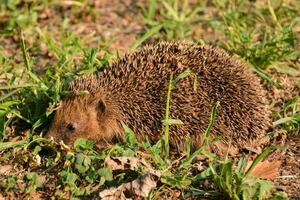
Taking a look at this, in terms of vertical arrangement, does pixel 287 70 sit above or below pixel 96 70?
above

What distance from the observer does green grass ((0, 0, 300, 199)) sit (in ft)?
15.9

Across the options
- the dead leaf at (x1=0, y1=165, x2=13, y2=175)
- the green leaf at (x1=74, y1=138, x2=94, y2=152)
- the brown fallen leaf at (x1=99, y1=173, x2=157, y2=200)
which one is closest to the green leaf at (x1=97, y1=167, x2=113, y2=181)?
the brown fallen leaf at (x1=99, y1=173, x2=157, y2=200)

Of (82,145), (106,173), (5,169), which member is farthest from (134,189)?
(5,169)

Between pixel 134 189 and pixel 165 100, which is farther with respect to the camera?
pixel 165 100

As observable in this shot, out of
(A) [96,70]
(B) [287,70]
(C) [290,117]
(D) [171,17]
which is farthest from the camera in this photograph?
(D) [171,17]

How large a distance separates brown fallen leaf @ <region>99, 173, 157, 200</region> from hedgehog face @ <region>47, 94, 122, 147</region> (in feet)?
3.02

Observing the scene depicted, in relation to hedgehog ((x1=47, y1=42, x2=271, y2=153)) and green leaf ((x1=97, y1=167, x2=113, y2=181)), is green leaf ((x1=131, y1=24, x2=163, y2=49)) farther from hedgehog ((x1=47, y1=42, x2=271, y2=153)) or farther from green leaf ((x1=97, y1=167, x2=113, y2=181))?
green leaf ((x1=97, y1=167, x2=113, y2=181))

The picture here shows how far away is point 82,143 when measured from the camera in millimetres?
5336

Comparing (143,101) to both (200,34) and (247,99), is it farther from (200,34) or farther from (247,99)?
(200,34)

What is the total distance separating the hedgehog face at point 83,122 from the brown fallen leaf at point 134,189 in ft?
3.02

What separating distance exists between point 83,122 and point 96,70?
2.49 feet

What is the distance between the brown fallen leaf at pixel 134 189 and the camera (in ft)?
15.4

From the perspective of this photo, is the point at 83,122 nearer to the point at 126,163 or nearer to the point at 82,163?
the point at 82,163

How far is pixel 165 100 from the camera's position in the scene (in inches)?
214
